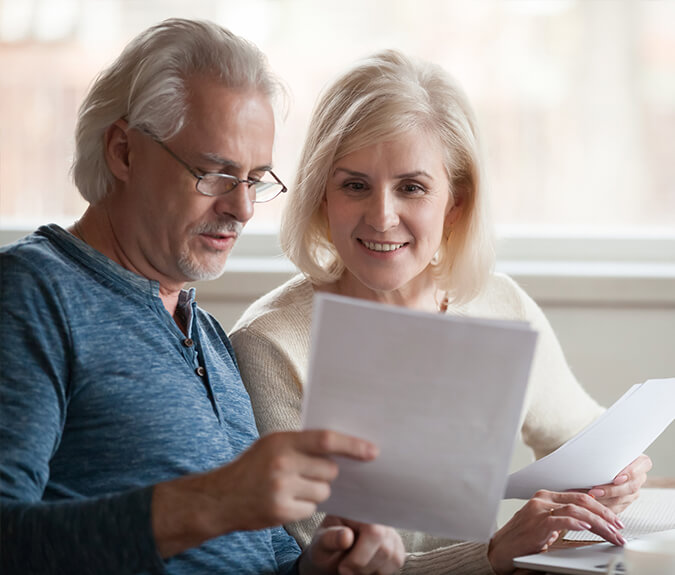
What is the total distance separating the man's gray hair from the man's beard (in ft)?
0.48

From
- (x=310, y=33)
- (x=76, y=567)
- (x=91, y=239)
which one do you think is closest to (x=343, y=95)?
(x=91, y=239)

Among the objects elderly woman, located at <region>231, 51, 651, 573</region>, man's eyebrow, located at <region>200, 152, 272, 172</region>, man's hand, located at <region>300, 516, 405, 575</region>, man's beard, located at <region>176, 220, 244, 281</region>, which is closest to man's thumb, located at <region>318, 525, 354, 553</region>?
man's hand, located at <region>300, 516, 405, 575</region>

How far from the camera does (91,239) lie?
134 centimetres

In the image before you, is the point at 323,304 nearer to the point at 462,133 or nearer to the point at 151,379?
the point at 151,379

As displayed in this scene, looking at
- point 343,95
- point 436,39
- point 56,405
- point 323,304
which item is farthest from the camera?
point 436,39

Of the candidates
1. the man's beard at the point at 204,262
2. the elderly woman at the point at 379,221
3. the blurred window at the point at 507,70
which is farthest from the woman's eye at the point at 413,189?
the blurred window at the point at 507,70

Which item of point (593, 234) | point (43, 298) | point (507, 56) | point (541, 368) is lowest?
point (541, 368)

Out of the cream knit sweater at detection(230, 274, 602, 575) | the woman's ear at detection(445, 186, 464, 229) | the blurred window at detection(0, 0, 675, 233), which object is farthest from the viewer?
the blurred window at detection(0, 0, 675, 233)

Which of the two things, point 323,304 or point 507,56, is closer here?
point 323,304

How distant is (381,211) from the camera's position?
162cm

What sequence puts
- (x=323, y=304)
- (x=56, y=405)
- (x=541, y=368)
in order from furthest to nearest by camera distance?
(x=541, y=368) < (x=56, y=405) < (x=323, y=304)

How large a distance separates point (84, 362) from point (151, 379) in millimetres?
109

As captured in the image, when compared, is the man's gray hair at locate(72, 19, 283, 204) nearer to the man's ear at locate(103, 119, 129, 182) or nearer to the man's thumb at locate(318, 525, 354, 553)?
the man's ear at locate(103, 119, 129, 182)

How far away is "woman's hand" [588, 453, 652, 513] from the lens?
1.47 m
